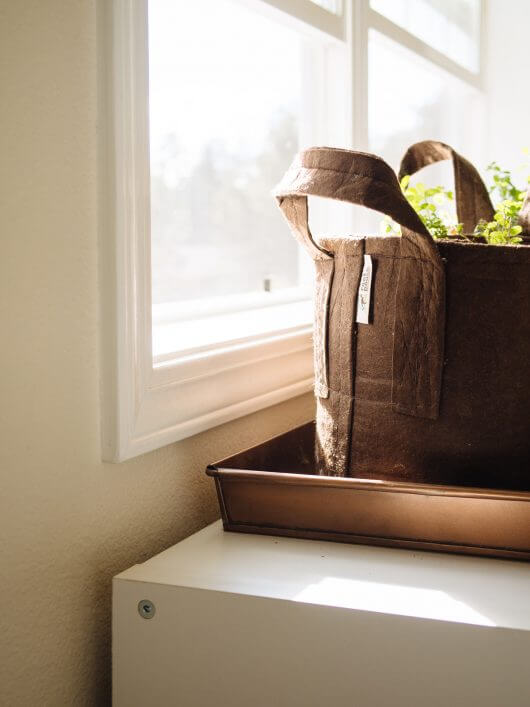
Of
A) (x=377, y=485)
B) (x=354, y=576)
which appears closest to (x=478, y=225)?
(x=377, y=485)

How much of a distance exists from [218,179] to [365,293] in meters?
0.61

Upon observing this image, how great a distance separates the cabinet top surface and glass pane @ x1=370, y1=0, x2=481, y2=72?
113 centimetres

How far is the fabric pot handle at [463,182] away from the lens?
1064 mm

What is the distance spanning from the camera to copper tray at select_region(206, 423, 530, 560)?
31.2 inches

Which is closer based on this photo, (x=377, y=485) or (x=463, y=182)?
(x=377, y=485)

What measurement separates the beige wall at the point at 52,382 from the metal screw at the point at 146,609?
0.09 m

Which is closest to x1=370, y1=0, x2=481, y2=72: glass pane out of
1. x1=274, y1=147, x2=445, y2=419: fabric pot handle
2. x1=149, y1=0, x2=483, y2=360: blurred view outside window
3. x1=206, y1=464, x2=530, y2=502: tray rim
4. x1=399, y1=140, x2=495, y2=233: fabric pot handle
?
x1=149, y1=0, x2=483, y2=360: blurred view outside window

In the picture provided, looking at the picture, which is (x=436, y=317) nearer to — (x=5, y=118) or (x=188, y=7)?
(x=5, y=118)

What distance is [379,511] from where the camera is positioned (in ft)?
2.72

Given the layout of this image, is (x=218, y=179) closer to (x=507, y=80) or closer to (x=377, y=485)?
(x=377, y=485)

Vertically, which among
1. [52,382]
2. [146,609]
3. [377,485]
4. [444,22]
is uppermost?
[444,22]

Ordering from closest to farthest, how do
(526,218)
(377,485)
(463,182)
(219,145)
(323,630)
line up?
(323,630)
(377,485)
(526,218)
(463,182)
(219,145)

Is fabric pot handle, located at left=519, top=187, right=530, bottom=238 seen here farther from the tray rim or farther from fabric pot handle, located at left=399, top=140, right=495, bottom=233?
the tray rim

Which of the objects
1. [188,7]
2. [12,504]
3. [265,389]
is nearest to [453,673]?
[12,504]
